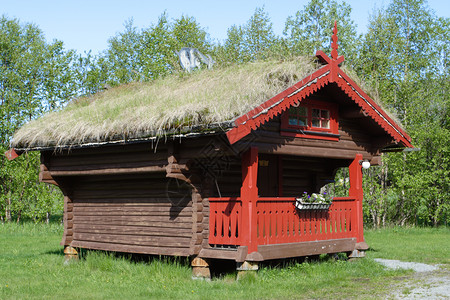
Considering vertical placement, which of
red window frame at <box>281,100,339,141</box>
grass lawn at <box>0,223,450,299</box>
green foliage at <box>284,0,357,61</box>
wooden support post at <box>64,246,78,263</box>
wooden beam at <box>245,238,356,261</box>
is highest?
green foliage at <box>284,0,357,61</box>

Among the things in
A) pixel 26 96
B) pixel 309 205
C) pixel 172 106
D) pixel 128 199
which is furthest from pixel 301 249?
pixel 26 96

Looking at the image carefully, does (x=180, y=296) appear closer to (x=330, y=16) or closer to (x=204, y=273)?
(x=204, y=273)

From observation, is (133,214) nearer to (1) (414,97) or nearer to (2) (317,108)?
(2) (317,108)

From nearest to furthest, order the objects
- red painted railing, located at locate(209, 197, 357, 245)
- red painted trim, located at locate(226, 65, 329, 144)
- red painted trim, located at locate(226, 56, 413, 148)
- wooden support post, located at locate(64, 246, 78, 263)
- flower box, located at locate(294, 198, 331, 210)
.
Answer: red painted trim, located at locate(226, 65, 329, 144), red painted trim, located at locate(226, 56, 413, 148), red painted railing, located at locate(209, 197, 357, 245), flower box, located at locate(294, 198, 331, 210), wooden support post, located at locate(64, 246, 78, 263)

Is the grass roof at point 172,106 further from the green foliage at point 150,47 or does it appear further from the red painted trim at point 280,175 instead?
the green foliage at point 150,47

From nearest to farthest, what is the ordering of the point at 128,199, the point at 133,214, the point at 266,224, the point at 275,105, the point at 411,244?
the point at 275,105, the point at 266,224, the point at 133,214, the point at 128,199, the point at 411,244

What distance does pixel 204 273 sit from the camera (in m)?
11.8

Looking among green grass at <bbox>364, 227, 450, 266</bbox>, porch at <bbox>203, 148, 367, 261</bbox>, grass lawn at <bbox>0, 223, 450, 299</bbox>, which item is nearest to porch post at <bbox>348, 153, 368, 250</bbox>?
porch at <bbox>203, 148, 367, 261</bbox>

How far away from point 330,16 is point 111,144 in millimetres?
25515

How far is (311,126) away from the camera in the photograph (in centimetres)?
1305

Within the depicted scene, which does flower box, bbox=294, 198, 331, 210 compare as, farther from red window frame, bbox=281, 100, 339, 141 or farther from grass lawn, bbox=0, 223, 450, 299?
red window frame, bbox=281, 100, 339, 141

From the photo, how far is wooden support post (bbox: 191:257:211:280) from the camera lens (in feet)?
38.5

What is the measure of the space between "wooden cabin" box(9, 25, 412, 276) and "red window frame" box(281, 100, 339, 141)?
1.0 inches

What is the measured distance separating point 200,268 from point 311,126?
4.10m
